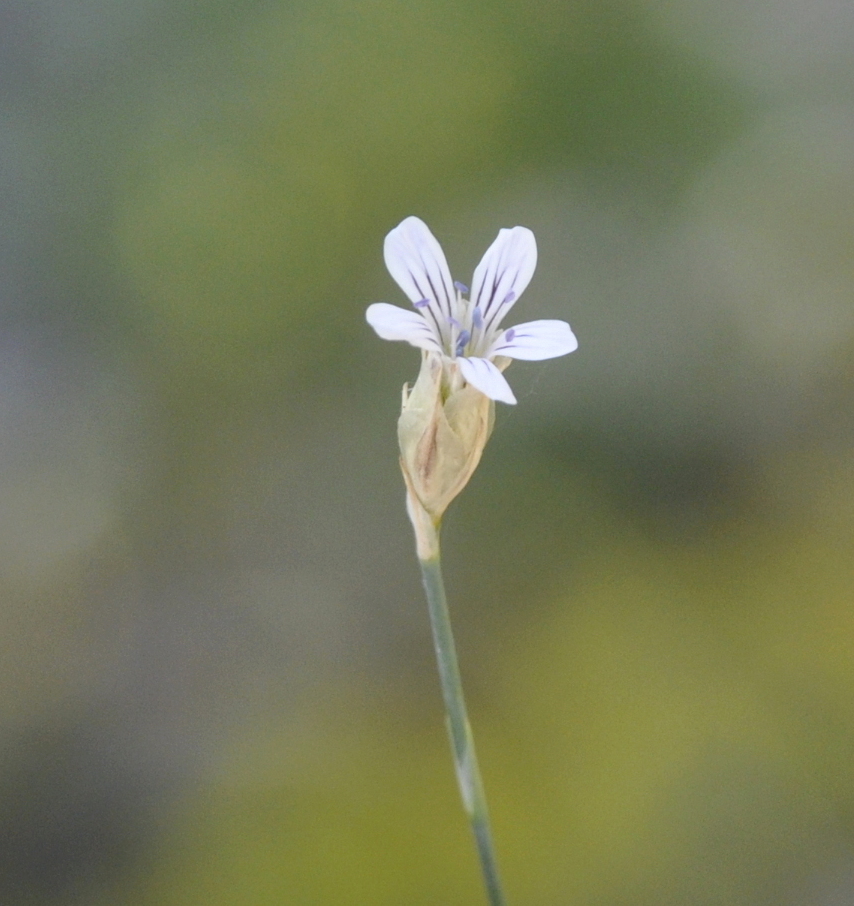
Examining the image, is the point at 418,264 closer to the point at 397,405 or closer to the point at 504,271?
the point at 504,271

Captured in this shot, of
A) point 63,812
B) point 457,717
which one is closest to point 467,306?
point 457,717

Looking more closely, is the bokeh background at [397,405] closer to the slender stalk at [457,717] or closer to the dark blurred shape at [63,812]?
the dark blurred shape at [63,812]

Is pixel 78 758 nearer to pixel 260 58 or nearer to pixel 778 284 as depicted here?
pixel 260 58

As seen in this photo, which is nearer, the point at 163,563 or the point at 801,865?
the point at 801,865

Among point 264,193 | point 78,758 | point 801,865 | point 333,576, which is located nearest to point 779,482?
point 801,865

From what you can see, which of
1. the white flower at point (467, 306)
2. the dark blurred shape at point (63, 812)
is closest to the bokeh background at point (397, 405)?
the dark blurred shape at point (63, 812)

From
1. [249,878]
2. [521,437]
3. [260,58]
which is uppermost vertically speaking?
[260,58]

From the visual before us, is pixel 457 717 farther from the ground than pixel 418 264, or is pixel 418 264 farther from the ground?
pixel 418 264

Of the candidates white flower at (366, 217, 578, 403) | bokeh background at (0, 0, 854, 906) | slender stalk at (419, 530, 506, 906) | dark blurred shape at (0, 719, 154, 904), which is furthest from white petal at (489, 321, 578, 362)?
dark blurred shape at (0, 719, 154, 904)
